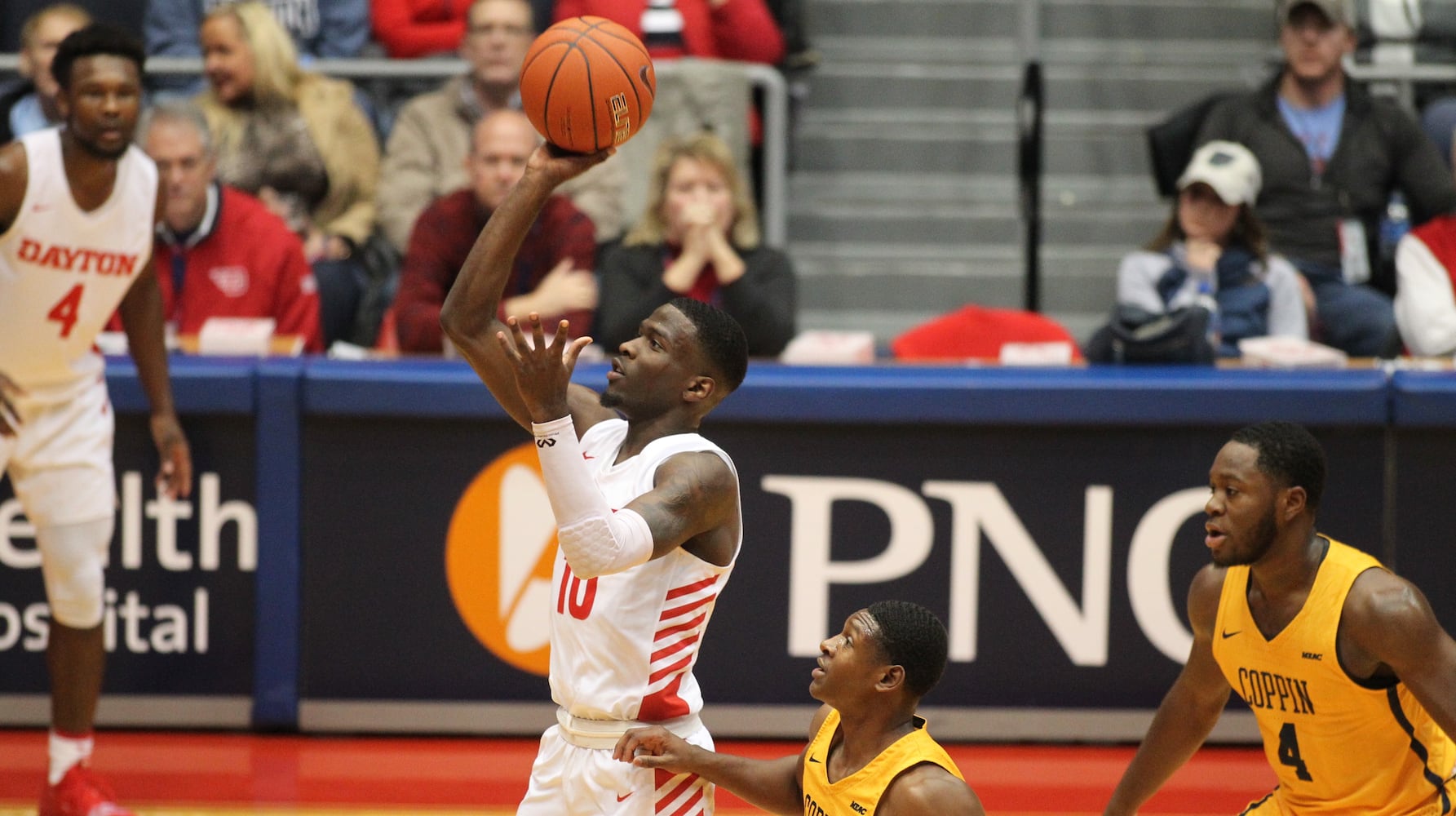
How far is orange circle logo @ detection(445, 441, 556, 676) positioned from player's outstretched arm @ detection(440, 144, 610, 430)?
2.21 meters

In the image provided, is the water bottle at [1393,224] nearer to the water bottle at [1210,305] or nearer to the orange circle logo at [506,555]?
the water bottle at [1210,305]

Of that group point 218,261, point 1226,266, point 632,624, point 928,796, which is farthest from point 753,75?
point 928,796

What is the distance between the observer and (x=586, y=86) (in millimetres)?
3771

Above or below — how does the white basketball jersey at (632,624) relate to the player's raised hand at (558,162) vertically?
below

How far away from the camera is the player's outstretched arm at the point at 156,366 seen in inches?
220

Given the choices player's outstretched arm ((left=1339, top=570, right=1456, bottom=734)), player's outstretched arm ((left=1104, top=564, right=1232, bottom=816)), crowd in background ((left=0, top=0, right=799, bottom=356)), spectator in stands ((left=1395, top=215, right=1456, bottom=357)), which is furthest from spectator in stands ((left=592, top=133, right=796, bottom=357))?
player's outstretched arm ((left=1339, top=570, right=1456, bottom=734))

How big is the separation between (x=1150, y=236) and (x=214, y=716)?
5.39 meters

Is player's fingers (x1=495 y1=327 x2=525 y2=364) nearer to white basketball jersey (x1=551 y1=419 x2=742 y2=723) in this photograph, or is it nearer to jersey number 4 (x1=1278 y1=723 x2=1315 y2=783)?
white basketball jersey (x1=551 y1=419 x2=742 y2=723)

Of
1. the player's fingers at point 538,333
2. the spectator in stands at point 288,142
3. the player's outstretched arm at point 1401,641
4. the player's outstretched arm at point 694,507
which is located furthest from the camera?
the spectator in stands at point 288,142

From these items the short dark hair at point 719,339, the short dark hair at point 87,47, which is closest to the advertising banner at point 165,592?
the short dark hair at point 87,47

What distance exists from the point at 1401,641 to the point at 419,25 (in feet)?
21.1

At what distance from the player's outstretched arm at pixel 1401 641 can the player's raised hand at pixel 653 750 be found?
141cm

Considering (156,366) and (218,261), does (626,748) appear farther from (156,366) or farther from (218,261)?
(218,261)

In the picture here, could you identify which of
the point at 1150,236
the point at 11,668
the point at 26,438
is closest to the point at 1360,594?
the point at 26,438
